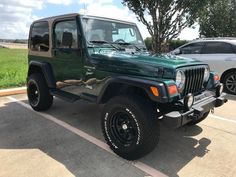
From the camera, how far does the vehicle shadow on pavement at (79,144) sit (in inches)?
140

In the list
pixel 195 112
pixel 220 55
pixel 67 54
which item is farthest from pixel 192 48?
pixel 195 112

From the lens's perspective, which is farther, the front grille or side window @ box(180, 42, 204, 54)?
side window @ box(180, 42, 204, 54)

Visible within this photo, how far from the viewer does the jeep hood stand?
11.2ft

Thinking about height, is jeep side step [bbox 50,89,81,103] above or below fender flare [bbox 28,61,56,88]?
below

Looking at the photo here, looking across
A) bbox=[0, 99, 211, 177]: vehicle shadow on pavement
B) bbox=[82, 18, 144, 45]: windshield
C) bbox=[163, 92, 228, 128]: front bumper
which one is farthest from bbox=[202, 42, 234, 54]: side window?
bbox=[163, 92, 228, 128]: front bumper

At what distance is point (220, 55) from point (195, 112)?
5360 millimetres

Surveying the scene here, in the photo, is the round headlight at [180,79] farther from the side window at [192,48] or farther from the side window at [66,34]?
the side window at [192,48]

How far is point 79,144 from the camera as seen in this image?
4.08 metres

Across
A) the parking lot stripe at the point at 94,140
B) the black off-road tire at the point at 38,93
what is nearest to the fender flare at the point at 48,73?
the black off-road tire at the point at 38,93

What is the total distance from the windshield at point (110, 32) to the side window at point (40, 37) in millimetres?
1277

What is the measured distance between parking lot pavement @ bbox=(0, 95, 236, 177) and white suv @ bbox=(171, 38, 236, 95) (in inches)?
105

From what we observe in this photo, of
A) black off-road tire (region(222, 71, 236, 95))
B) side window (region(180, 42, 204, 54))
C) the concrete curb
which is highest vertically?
side window (region(180, 42, 204, 54))

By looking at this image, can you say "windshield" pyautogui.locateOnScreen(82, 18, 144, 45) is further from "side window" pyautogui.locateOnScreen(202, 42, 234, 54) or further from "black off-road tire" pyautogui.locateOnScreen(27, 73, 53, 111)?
"side window" pyautogui.locateOnScreen(202, 42, 234, 54)

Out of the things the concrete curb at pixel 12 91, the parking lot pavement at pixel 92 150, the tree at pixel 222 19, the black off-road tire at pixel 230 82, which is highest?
the tree at pixel 222 19
